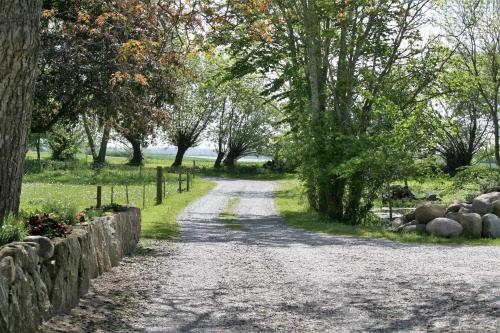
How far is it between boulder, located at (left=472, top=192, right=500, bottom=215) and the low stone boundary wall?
1402 cm

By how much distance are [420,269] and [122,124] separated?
12.3m

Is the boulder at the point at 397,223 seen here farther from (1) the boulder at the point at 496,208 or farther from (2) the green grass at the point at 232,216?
(2) the green grass at the point at 232,216

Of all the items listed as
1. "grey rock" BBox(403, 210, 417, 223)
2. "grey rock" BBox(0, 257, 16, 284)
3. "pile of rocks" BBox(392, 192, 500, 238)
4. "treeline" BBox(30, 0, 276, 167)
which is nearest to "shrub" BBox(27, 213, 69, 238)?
"grey rock" BBox(0, 257, 16, 284)

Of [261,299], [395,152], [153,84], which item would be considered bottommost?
[261,299]

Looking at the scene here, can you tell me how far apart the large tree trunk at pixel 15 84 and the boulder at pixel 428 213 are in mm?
14772

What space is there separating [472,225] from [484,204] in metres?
Result: 2.78

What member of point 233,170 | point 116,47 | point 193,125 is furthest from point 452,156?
point 116,47

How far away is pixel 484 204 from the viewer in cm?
2133

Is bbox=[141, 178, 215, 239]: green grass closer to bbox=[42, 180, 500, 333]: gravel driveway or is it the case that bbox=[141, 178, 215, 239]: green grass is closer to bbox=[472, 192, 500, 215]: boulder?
bbox=[42, 180, 500, 333]: gravel driveway

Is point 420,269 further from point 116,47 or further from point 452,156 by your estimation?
A: point 452,156

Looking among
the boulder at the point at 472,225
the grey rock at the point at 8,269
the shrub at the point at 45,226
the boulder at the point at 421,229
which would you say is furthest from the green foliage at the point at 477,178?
the grey rock at the point at 8,269

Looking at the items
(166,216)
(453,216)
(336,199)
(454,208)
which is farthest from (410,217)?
(166,216)

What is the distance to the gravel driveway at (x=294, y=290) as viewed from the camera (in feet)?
24.8

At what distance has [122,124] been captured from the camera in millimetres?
20984
